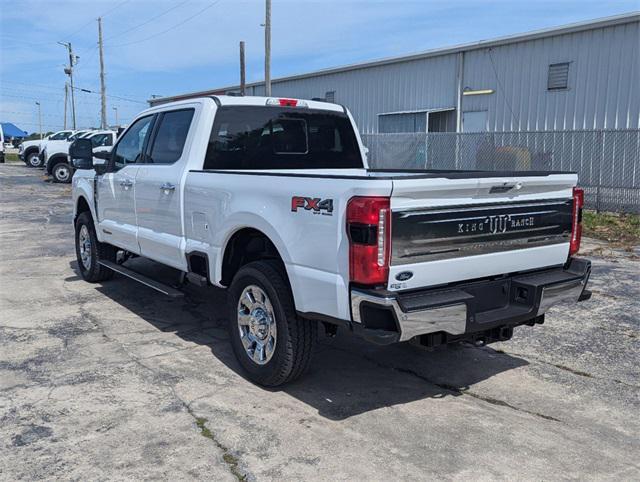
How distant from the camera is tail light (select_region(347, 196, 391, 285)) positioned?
3.40 meters

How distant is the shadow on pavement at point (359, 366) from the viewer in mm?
4324

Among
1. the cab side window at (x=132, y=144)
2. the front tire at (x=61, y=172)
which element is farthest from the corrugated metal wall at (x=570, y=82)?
the front tire at (x=61, y=172)

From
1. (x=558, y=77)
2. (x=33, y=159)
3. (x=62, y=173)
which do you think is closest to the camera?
(x=558, y=77)

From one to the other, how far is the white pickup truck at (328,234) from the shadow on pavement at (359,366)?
0.38 metres

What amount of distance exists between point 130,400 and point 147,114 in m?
3.18

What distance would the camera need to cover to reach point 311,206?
148 inches

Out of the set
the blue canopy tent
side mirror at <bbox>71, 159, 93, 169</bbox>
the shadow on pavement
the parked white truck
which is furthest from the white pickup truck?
the blue canopy tent

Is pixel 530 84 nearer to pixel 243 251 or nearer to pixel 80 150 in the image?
pixel 80 150

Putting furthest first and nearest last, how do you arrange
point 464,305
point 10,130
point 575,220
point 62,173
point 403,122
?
point 10,130 → point 62,173 → point 403,122 → point 575,220 → point 464,305

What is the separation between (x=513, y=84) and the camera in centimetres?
1827

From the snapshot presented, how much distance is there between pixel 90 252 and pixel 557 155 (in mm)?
11908

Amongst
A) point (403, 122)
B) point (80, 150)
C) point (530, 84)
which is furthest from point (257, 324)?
point (403, 122)

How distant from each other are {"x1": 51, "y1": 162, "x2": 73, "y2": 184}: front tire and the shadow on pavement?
20805mm

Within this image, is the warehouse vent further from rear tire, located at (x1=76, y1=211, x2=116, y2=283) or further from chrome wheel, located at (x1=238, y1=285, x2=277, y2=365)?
chrome wheel, located at (x1=238, y1=285, x2=277, y2=365)
